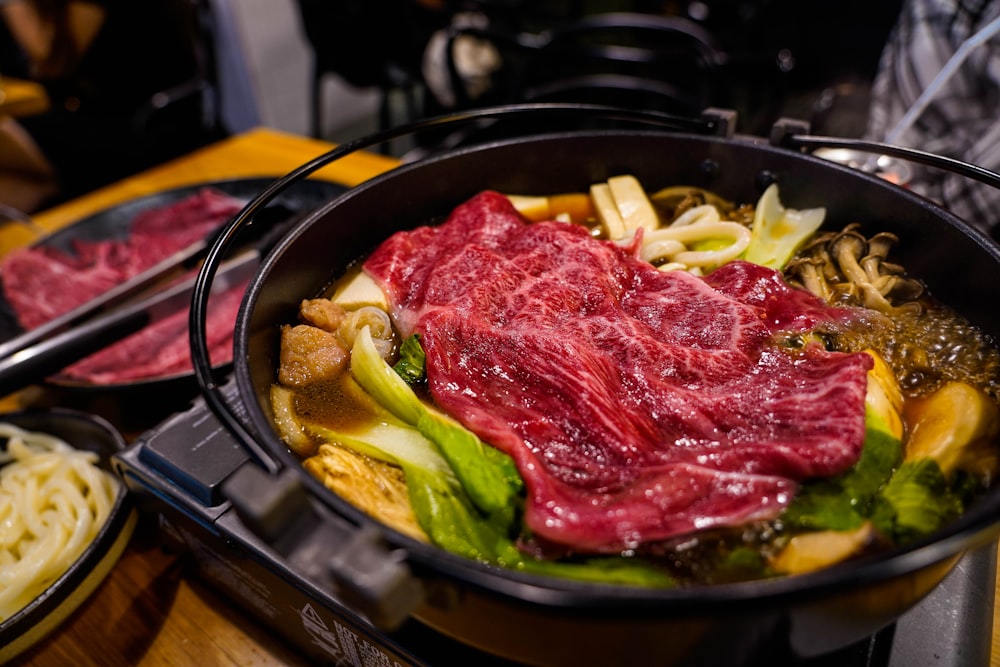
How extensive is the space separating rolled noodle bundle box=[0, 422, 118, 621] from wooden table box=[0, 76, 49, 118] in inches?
152

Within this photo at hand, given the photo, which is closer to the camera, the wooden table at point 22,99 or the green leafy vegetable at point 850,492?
the green leafy vegetable at point 850,492

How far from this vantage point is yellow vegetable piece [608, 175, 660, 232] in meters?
1.88

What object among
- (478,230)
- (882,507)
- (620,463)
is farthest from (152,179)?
(882,507)

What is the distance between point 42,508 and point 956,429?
213 cm

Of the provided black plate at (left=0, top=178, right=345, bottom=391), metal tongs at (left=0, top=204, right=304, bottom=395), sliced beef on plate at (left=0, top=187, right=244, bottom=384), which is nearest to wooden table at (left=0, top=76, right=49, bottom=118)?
black plate at (left=0, top=178, right=345, bottom=391)

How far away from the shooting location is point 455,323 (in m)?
1.47

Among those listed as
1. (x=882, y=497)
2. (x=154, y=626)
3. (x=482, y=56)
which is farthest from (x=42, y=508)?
(x=482, y=56)

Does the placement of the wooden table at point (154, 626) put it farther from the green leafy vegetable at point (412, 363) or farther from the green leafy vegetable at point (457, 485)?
the green leafy vegetable at point (412, 363)

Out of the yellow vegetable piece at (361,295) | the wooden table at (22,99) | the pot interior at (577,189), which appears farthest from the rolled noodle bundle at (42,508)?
the wooden table at (22,99)

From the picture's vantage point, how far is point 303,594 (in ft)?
4.17

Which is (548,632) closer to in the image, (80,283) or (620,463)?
(620,463)

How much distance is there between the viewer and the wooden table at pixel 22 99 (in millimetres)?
4586

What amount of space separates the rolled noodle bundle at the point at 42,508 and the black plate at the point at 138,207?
2.76 feet

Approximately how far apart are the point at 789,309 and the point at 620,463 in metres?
0.61
